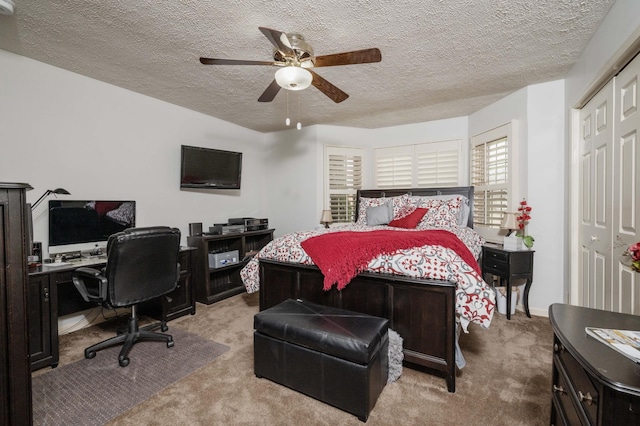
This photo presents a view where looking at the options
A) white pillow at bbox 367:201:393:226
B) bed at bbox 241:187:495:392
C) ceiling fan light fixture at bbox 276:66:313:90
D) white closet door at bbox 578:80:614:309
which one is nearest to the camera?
bed at bbox 241:187:495:392

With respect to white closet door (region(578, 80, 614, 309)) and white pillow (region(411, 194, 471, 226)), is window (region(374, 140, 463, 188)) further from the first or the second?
white closet door (region(578, 80, 614, 309))

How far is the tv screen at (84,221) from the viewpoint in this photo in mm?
2617

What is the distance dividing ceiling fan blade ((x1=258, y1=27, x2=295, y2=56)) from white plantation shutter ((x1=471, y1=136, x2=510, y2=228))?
2921 millimetres

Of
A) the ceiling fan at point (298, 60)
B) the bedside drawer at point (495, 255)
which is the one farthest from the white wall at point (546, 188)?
the ceiling fan at point (298, 60)

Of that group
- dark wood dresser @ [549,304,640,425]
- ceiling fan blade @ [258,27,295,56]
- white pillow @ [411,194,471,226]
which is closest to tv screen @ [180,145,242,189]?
ceiling fan blade @ [258,27,295,56]

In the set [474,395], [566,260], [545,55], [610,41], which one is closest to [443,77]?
[545,55]

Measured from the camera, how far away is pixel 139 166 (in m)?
3.40

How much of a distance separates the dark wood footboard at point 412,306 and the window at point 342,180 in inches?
97.7

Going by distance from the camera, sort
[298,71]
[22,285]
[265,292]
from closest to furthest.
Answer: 1. [22,285]
2. [298,71]
3. [265,292]

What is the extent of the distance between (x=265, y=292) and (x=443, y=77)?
2862mm

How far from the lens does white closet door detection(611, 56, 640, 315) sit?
1744 millimetres

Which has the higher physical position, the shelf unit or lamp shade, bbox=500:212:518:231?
lamp shade, bbox=500:212:518:231

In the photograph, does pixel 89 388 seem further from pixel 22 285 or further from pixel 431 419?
pixel 431 419

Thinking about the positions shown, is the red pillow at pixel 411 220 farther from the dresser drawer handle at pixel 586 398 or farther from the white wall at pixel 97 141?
the white wall at pixel 97 141
